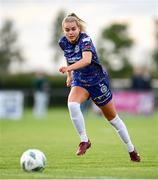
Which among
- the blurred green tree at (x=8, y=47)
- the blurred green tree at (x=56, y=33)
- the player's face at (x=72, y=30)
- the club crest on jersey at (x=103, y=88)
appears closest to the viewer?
the player's face at (x=72, y=30)

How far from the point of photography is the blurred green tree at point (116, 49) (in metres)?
70.9

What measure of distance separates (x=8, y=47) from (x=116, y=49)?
1359 cm

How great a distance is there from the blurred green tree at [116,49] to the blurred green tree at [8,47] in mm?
8179

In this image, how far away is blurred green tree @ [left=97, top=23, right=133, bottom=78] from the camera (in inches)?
2793

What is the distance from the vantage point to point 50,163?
11.4 meters

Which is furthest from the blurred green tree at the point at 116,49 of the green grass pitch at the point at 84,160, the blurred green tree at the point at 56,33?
the green grass pitch at the point at 84,160

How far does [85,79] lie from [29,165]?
2133mm

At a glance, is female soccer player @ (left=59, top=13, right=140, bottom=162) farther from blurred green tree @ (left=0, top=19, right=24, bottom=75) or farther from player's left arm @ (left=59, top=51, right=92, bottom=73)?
blurred green tree @ (left=0, top=19, right=24, bottom=75)

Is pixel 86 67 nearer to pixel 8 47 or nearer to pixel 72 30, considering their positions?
pixel 72 30

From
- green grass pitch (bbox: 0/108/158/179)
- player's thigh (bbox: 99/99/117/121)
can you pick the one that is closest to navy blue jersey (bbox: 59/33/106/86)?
player's thigh (bbox: 99/99/117/121)

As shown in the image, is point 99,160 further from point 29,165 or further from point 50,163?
point 29,165

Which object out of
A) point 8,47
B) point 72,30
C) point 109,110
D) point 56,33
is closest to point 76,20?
point 72,30

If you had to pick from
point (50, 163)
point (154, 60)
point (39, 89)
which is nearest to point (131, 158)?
point (50, 163)

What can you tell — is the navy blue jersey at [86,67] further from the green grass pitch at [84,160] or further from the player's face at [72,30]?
the green grass pitch at [84,160]
